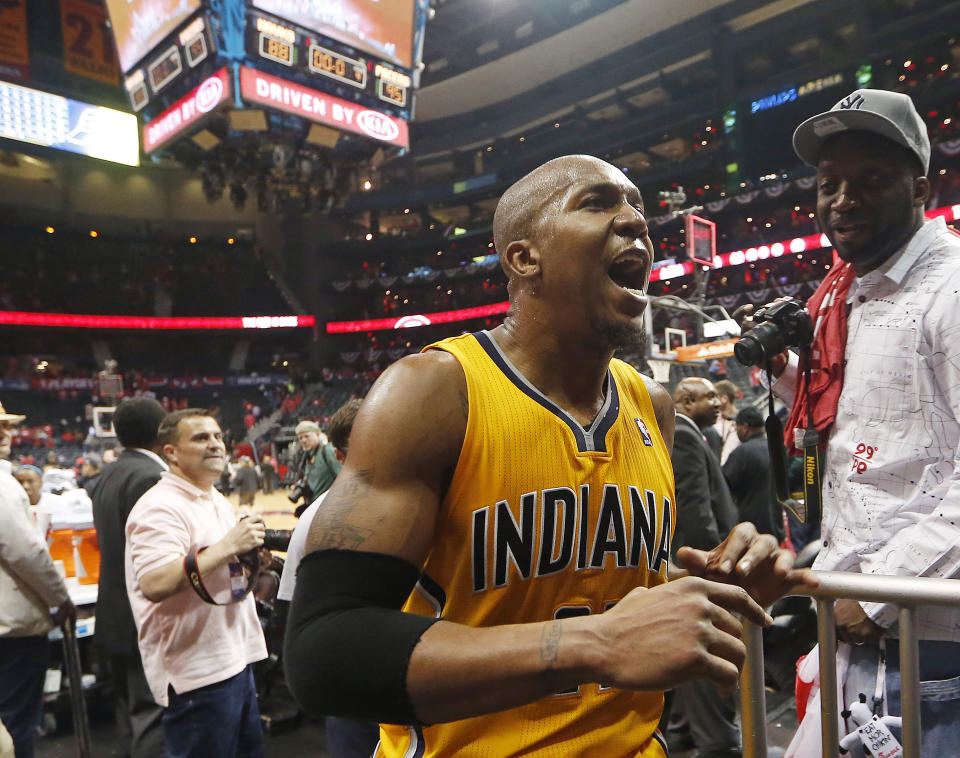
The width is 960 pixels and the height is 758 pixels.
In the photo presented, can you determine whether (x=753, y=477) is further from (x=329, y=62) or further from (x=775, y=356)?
(x=329, y=62)

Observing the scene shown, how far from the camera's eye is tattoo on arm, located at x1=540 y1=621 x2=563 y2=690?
0.97m

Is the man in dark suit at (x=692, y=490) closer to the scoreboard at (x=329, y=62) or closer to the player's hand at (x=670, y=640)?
the player's hand at (x=670, y=640)

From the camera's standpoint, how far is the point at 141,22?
38.0 ft

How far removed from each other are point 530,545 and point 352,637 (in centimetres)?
41

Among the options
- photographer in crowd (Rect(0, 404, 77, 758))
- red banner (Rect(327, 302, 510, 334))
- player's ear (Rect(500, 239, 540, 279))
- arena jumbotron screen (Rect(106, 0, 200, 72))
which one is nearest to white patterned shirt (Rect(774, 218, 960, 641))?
player's ear (Rect(500, 239, 540, 279))

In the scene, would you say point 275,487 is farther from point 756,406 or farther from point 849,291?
point 849,291

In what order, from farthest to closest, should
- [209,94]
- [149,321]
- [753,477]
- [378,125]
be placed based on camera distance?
1. [149,321]
2. [378,125]
3. [209,94]
4. [753,477]

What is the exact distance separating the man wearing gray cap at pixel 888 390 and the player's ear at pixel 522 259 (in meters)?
0.95

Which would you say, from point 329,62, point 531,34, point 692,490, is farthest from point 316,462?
point 531,34

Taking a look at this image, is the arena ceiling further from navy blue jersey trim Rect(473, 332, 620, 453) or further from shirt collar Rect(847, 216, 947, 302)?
navy blue jersey trim Rect(473, 332, 620, 453)

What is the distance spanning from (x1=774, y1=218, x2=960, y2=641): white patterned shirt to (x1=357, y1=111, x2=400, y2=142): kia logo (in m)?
12.0

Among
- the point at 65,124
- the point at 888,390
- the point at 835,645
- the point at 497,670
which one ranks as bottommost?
the point at 835,645

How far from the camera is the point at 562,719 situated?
1.30 meters

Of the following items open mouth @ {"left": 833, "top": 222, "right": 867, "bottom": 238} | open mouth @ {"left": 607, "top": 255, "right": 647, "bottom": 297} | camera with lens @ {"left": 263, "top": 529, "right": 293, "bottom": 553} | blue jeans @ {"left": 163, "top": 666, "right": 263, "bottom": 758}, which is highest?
open mouth @ {"left": 833, "top": 222, "right": 867, "bottom": 238}
